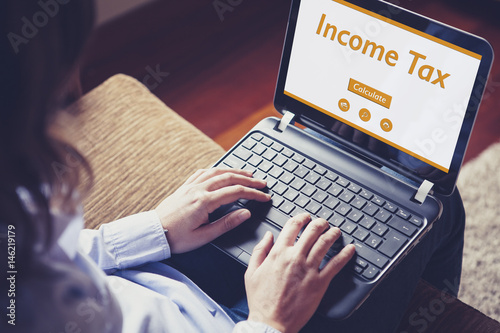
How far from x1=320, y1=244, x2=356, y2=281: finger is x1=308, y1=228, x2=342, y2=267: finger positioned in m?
0.02

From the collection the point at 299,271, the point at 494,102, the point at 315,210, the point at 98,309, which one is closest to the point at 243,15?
the point at 494,102

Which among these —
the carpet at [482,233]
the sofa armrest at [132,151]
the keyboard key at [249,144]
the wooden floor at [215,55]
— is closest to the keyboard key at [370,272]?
the keyboard key at [249,144]

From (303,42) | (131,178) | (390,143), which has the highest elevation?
(303,42)

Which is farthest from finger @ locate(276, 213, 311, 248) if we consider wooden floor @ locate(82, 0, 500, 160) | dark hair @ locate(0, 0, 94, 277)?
wooden floor @ locate(82, 0, 500, 160)

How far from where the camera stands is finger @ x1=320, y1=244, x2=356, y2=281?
0.69 metres

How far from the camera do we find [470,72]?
70 cm

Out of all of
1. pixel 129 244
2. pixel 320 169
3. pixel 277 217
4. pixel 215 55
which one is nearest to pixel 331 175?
pixel 320 169

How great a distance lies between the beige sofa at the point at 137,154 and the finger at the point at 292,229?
0.24 meters

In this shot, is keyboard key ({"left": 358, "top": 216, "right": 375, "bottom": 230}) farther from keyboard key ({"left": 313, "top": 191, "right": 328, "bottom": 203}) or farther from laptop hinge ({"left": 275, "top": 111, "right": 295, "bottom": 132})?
laptop hinge ({"left": 275, "top": 111, "right": 295, "bottom": 132})

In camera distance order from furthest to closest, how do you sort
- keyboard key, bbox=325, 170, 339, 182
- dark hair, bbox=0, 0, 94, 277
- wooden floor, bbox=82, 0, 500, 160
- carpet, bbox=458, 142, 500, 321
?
1. wooden floor, bbox=82, 0, 500, 160
2. carpet, bbox=458, 142, 500, 321
3. keyboard key, bbox=325, 170, 339, 182
4. dark hair, bbox=0, 0, 94, 277

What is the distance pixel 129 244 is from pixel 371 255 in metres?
0.36

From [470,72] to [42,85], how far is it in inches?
22.1

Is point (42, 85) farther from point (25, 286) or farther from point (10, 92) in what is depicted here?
A: point (25, 286)

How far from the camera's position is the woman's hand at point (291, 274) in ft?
2.18
